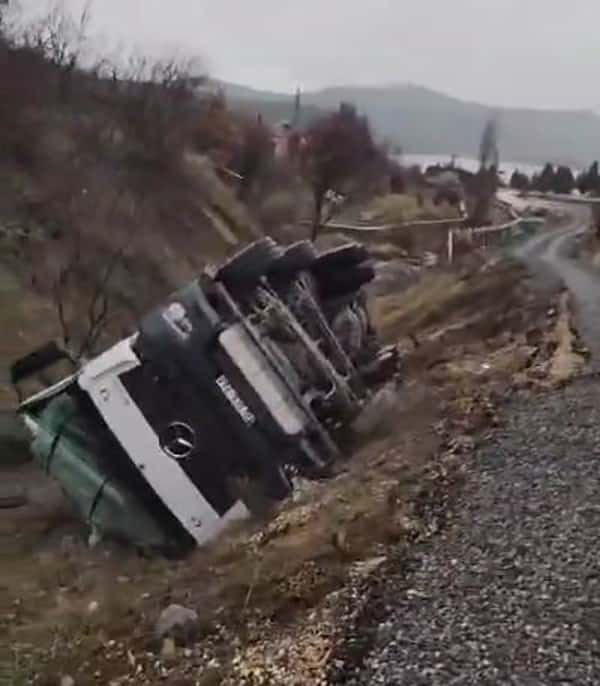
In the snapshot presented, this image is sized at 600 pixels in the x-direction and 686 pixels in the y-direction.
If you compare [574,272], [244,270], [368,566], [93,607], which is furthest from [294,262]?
[574,272]

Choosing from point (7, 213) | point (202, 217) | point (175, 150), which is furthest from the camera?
point (175, 150)

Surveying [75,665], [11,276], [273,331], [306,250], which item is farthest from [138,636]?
[11,276]

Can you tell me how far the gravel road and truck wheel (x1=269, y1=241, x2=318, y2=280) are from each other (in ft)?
9.96

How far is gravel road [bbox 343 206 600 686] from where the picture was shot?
575cm

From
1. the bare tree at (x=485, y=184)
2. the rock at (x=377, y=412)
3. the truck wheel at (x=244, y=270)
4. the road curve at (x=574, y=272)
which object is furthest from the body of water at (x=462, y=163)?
the truck wheel at (x=244, y=270)

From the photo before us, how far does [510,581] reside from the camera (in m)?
6.71

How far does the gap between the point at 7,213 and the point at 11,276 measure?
12.3 ft

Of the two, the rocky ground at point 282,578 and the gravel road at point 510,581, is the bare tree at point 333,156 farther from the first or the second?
the gravel road at point 510,581

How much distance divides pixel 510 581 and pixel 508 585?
6 centimetres

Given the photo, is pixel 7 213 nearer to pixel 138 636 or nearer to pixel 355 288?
pixel 355 288

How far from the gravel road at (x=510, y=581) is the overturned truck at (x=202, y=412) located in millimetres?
1908

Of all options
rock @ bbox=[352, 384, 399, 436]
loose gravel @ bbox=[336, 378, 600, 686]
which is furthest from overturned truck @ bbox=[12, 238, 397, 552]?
loose gravel @ bbox=[336, 378, 600, 686]

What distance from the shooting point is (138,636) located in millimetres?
7816

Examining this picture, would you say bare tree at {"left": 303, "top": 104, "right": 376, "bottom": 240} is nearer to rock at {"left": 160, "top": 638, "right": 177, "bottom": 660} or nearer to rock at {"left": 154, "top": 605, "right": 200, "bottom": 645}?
rock at {"left": 154, "top": 605, "right": 200, "bottom": 645}
